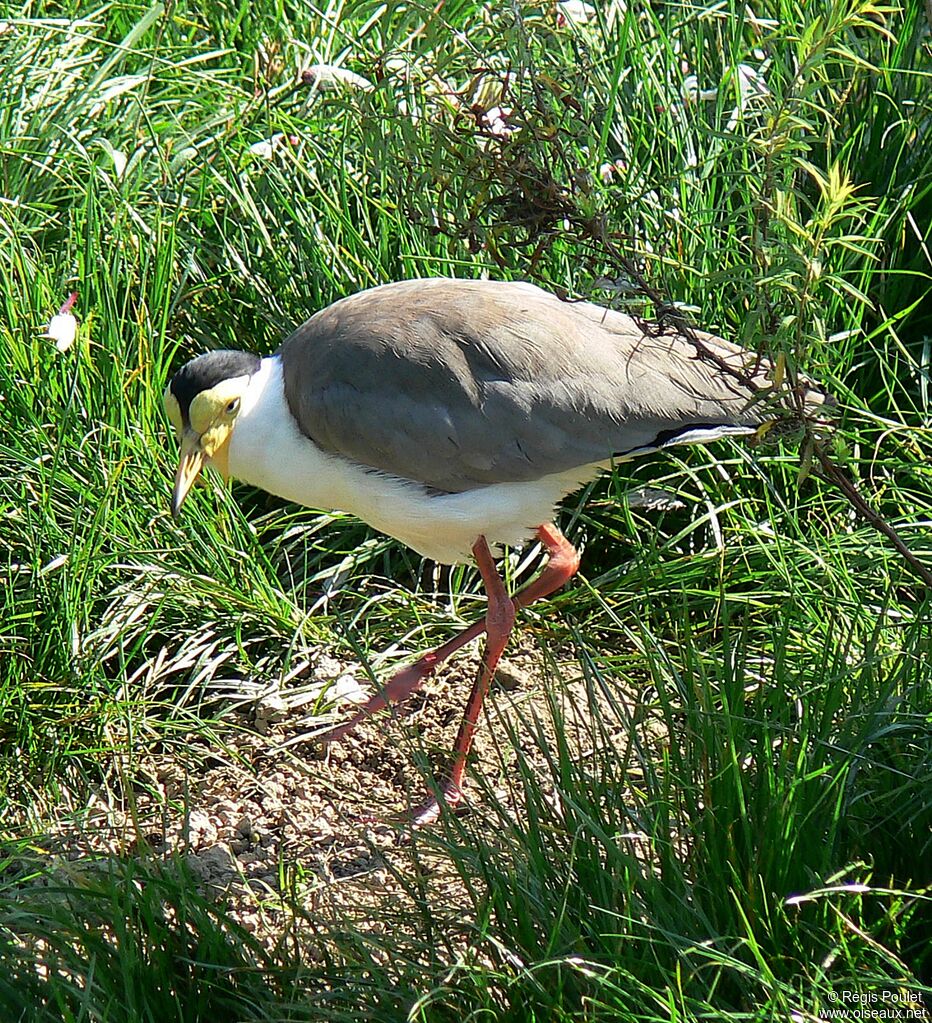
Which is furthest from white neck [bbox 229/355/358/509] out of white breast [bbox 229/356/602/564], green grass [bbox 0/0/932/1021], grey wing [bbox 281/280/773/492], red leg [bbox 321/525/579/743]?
red leg [bbox 321/525/579/743]

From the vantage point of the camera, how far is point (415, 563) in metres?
4.47

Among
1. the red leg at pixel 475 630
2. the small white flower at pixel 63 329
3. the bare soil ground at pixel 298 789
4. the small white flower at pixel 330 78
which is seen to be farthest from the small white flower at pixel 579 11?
the bare soil ground at pixel 298 789

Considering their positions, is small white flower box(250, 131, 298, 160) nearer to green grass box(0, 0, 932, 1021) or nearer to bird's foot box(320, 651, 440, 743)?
green grass box(0, 0, 932, 1021)

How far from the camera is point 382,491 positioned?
3.77m

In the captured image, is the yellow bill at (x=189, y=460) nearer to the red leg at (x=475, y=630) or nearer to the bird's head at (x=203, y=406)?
the bird's head at (x=203, y=406)

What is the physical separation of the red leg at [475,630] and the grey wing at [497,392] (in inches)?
13.2

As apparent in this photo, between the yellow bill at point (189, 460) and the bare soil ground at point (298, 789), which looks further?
the yellow bill at point (189, 460)

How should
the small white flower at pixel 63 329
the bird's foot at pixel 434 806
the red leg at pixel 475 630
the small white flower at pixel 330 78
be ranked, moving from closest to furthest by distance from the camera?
the bird's foot at pixel 434 806
the red leg at pixel 475 630
the small white flower at pixel 63 329
the small white flower at pixel 330 78

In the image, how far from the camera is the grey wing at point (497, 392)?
3.66 metres

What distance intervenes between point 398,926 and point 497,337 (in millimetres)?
1619

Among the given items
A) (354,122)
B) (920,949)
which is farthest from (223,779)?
(354,122)

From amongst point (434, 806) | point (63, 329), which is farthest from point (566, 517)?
point (63, 329)

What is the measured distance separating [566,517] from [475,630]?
0.65m

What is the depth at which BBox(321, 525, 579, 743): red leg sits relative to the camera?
3811 mm
